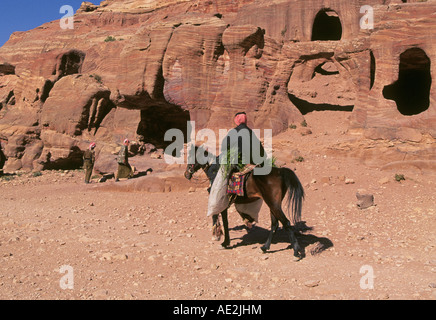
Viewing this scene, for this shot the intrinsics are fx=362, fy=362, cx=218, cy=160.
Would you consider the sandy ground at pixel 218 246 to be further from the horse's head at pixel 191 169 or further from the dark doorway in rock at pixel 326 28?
the dark doorway in rock at pixel 326 28

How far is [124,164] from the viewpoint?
14734 millimetres

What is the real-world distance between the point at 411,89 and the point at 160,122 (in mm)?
13445

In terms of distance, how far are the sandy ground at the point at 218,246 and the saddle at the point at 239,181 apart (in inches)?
43.5

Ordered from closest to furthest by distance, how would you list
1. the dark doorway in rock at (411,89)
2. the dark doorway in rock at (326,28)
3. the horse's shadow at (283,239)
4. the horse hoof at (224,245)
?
the horse's shadow at (283,239), the horse hoof at (224,245), the dark doorway in rock at (411,89), the dark doorway in rock at (326,28)

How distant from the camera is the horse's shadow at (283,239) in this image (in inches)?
259

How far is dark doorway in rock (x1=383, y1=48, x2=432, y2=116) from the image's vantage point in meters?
13.5

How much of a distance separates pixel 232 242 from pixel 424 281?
3.48 m

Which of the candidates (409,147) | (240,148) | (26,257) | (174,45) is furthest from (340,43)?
(26,257)

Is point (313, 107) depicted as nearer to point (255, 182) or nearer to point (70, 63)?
point (255, 182)

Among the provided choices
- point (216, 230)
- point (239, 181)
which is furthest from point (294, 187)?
point (216, 230)

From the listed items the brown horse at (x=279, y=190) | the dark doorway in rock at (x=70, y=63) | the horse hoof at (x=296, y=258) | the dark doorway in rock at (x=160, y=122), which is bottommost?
the horse hoof at (x=296, y=258)

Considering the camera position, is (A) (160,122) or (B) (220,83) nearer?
(B) (220,83)

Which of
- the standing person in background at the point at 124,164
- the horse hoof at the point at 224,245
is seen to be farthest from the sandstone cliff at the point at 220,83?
the horse hoof at the point at 224,245

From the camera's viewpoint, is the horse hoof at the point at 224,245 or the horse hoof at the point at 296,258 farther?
the horse hoof at the point at 224,245
